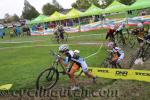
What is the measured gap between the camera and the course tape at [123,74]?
13883 millimetres

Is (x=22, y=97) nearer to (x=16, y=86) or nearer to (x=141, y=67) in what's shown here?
(x=16, y=86)

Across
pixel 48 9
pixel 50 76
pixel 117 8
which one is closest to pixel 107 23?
pixel 117 8

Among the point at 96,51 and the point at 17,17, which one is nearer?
the point at 96,51

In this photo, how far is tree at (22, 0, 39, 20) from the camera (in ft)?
425

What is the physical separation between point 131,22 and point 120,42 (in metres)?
17.7

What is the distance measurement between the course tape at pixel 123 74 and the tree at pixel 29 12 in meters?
115

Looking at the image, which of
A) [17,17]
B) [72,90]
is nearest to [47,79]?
[72,90]

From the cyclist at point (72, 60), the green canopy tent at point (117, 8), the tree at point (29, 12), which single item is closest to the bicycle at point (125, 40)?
the cyclist at point (72, 60)

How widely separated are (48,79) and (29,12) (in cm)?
11857

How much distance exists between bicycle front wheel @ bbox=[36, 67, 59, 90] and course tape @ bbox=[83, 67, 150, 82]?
2.64 m

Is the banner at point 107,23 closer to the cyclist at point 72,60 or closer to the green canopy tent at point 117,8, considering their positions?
the green canopy tent at point 117,8

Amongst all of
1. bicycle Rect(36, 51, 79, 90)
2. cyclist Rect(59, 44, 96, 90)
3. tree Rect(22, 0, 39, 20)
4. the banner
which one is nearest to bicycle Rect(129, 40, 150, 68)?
cyclist Rect(59, 44, 96, 90)

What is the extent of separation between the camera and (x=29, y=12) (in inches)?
5113

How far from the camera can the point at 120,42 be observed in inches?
1069
